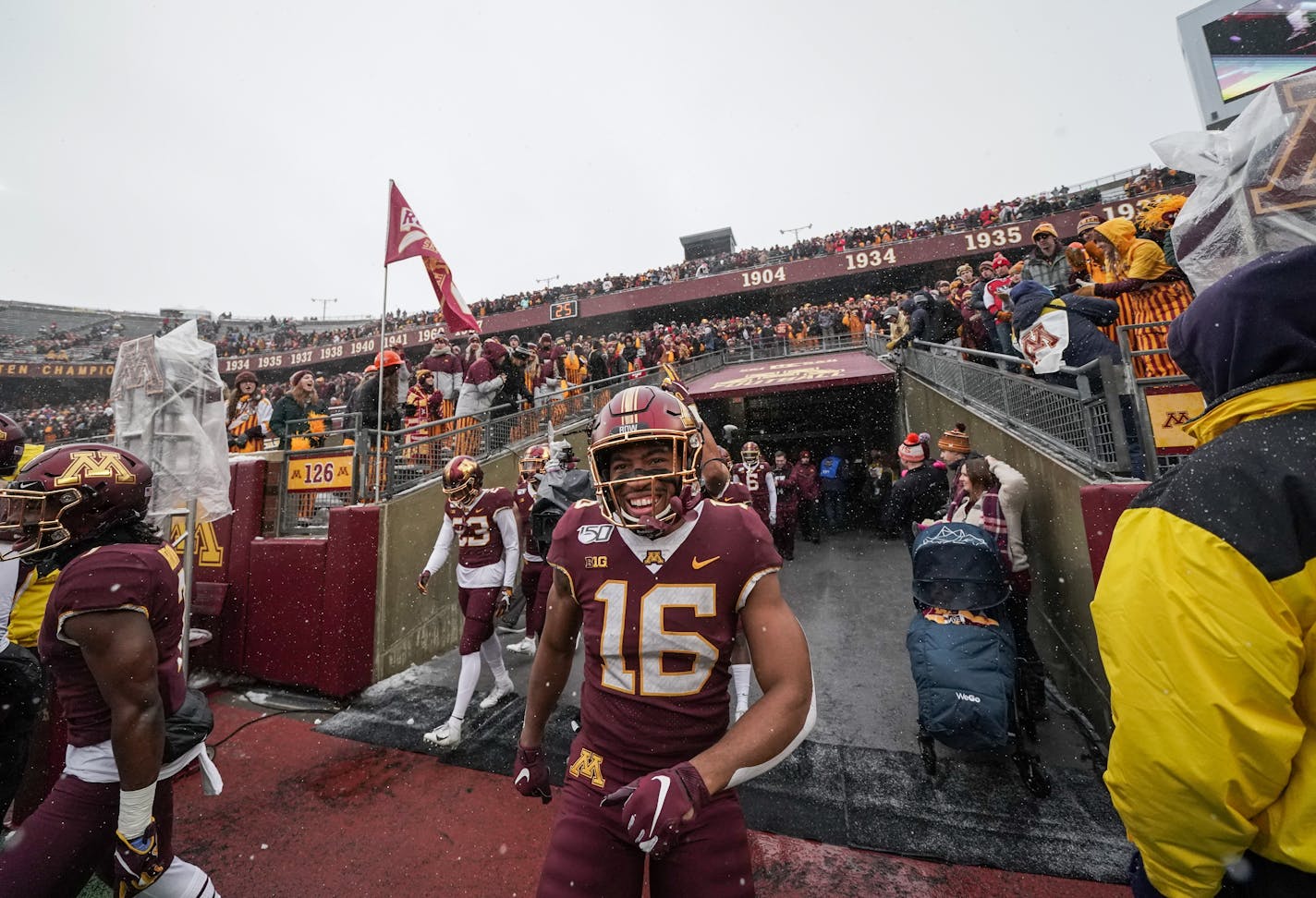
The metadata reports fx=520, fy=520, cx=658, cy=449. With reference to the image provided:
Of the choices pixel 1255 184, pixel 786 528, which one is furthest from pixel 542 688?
pixel 786 528

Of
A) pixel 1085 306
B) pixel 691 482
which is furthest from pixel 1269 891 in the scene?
pixel 1085 306

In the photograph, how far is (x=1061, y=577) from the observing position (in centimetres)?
442

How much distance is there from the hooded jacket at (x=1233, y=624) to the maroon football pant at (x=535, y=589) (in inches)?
204

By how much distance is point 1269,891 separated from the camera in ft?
3.60

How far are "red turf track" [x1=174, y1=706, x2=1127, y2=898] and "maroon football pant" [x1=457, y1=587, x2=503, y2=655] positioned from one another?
0.92m

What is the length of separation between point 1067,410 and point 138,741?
6026mm

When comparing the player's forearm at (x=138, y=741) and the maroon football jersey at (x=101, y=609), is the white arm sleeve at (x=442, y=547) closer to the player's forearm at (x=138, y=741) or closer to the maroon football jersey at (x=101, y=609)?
the maroon football jersey at (x=101, y=609)

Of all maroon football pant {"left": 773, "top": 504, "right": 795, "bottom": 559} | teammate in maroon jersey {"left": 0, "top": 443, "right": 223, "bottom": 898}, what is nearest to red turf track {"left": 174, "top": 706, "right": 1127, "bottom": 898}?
teammate in maroon jersey {"left": 0, "top": 443, "right": 223, "bottom": 898}

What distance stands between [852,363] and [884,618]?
9.65m

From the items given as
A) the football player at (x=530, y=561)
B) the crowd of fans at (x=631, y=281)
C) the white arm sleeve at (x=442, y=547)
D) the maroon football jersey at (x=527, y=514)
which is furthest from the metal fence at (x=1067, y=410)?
the crowd of fans at (x=631, y=281)

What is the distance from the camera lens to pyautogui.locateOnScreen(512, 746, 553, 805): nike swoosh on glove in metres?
2.08

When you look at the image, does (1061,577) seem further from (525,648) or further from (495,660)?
(525,648)

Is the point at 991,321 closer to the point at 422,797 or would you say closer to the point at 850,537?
the point at 850,537

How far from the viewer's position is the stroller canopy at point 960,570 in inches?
136
